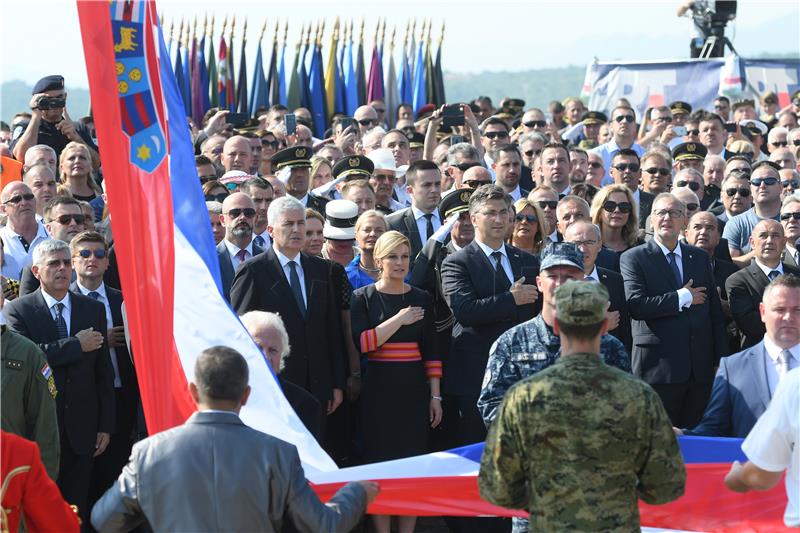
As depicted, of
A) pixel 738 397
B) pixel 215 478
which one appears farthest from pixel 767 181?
pixel 215 478

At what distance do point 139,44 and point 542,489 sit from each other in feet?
8.03

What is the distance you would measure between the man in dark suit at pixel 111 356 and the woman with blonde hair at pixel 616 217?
3.53m

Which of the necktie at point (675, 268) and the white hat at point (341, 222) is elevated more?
the white hat at point (341, 222)

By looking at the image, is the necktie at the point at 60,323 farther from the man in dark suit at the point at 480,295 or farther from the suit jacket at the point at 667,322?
the suit jacket at the point at 667,322

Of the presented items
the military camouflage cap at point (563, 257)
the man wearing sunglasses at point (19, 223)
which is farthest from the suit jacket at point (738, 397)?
the man wearing sunglasses at point (19, 223)

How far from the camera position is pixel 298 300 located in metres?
8.14

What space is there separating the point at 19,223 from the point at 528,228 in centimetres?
361

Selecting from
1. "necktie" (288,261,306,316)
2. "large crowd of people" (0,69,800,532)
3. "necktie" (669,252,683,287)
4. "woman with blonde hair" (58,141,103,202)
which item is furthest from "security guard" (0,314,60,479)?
"necktie" (669,252,683,287)

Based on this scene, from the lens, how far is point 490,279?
8.18 m

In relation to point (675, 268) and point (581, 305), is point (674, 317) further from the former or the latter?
point (581, 305)

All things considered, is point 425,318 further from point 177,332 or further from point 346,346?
point 177,332

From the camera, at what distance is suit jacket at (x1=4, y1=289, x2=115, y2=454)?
7578mm

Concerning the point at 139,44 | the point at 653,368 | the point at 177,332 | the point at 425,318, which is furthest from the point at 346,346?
the point at 139,44

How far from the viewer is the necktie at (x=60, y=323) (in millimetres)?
7676
